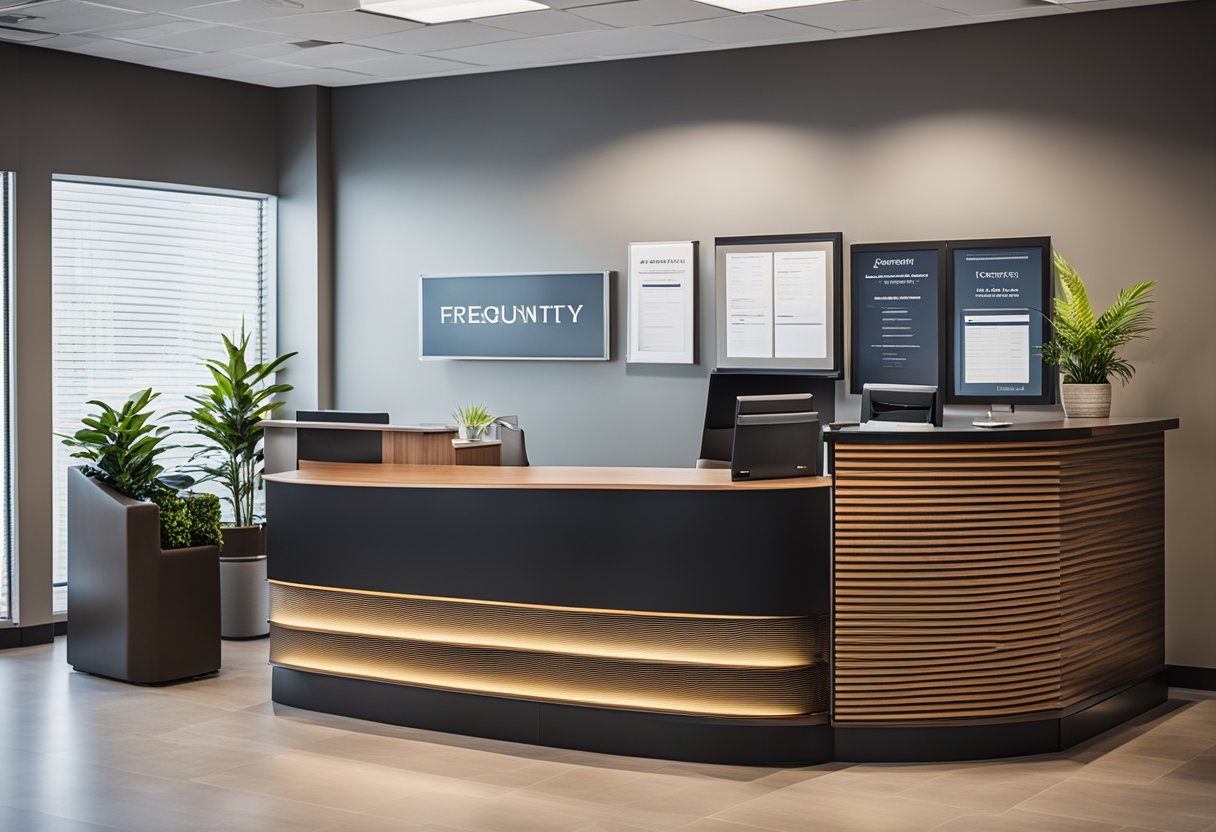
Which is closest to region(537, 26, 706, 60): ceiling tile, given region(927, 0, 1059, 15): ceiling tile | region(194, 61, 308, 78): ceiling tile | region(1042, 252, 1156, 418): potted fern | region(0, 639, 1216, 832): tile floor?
region(927, 0, 1059, 15): ceiling tile

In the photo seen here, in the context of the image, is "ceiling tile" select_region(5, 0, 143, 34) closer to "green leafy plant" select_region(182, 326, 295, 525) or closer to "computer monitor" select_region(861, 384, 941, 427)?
"green leafy plant" select_region(182, 326, 295, 525)

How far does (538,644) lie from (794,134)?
128 inches

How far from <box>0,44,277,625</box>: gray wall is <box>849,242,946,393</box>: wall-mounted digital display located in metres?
4.14

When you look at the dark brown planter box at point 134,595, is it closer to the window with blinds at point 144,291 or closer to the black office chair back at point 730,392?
the window with blinds at point 144,291

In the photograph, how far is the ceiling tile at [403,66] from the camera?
305 inches

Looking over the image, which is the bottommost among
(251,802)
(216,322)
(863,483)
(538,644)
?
(251,802)

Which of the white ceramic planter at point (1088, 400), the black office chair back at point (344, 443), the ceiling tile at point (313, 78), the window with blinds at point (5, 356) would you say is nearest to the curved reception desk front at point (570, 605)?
the black office chair back at point (344, 443)

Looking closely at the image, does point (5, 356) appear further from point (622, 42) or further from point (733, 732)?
point (733, 732)

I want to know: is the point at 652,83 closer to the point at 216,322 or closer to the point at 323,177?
the point at 323,177

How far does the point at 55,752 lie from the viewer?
17.6 feet

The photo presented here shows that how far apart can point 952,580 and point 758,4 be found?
2.88m

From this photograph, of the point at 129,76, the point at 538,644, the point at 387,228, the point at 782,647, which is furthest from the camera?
the point at 387,228

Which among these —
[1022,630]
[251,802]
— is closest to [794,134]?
[1022,630]

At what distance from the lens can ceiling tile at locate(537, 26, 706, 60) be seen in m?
7.01
